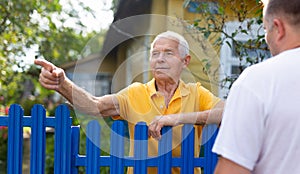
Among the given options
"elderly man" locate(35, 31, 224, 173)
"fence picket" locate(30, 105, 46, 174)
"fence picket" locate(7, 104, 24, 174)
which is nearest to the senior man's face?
"elderly man" locate(35, 31, 224, 173)

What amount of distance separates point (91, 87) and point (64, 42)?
19.8ft

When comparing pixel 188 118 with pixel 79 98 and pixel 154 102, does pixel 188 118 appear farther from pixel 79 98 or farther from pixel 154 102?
pixel 79 98

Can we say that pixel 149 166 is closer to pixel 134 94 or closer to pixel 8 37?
pixel 134 94

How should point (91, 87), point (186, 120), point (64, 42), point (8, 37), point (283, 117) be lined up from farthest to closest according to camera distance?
point (64, 42)
point (8, 37)
point (91, 87)
point (186, 120)
point (283, 117)

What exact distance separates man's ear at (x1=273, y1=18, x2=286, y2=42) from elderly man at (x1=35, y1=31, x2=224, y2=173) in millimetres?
1047

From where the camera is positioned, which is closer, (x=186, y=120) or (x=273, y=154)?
(x=273, y=154)

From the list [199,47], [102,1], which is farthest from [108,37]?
[102,1]

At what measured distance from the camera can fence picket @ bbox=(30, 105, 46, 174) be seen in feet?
9.20

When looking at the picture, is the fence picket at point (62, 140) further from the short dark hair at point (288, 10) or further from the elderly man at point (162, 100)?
the short dark hair at point (288, 10)

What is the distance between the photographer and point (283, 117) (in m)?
1.54

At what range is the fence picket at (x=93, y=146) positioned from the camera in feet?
9.00

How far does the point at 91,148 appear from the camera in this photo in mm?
2766

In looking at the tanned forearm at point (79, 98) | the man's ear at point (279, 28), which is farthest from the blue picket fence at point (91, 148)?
the man's ear at point (279, 28)

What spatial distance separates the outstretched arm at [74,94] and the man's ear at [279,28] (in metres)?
1.21
